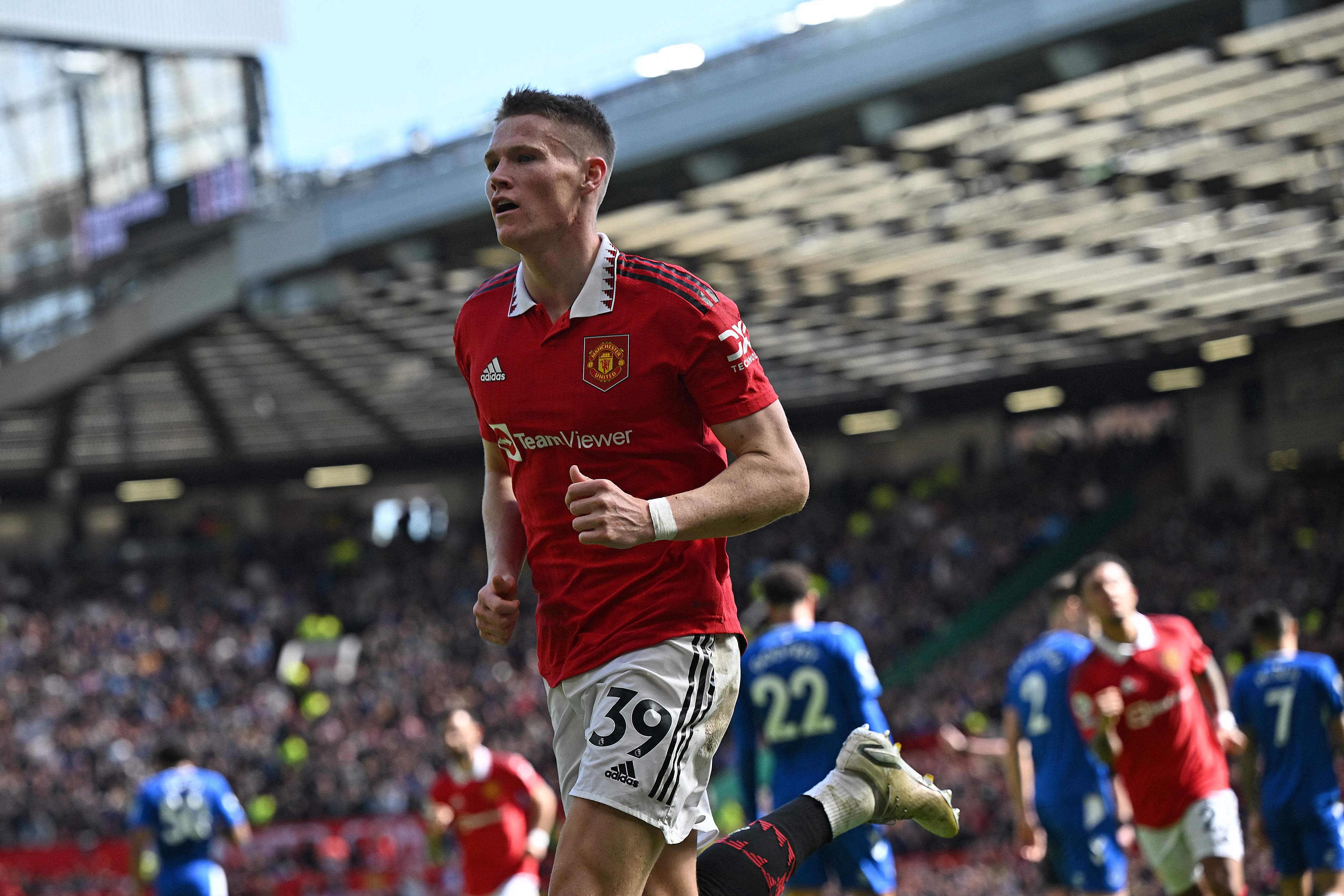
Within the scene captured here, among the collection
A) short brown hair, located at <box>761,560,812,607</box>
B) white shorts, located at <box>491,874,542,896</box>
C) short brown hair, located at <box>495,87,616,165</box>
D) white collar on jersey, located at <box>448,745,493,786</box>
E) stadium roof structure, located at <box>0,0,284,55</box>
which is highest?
stadium roof structure, located at <box>0,0,284,55</box>

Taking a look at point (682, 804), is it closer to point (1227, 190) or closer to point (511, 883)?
point (511, 883)

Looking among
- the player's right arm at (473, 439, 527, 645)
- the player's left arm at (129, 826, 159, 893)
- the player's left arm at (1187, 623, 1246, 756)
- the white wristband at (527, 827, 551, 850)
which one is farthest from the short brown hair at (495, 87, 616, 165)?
the player's left arm at (129, 826, 159, 893)

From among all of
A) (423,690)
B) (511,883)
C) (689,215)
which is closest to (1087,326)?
(689,215)

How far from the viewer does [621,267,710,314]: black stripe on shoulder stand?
3.39 metres

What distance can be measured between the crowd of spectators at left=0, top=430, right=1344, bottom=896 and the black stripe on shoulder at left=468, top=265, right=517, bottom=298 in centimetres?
1560

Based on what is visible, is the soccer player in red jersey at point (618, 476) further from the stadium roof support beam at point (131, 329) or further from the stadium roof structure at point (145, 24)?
the stadium roof structure at point (145, 24)

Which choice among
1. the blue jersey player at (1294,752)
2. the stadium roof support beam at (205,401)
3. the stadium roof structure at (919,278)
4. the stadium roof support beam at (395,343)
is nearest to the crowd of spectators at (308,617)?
the stadium roof support beam at (205,401)

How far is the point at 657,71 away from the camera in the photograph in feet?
64.7

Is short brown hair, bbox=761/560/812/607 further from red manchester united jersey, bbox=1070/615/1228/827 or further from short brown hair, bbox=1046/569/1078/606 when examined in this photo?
short brown hair, bbox=1046/569/1078/606

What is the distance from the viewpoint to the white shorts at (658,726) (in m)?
3.26

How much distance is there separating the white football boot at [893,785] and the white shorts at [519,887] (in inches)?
213

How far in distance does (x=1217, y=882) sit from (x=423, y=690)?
78.1 ft

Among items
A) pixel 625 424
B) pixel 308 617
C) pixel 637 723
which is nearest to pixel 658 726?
pixel 637 723

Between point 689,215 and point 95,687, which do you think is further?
point 95,687
